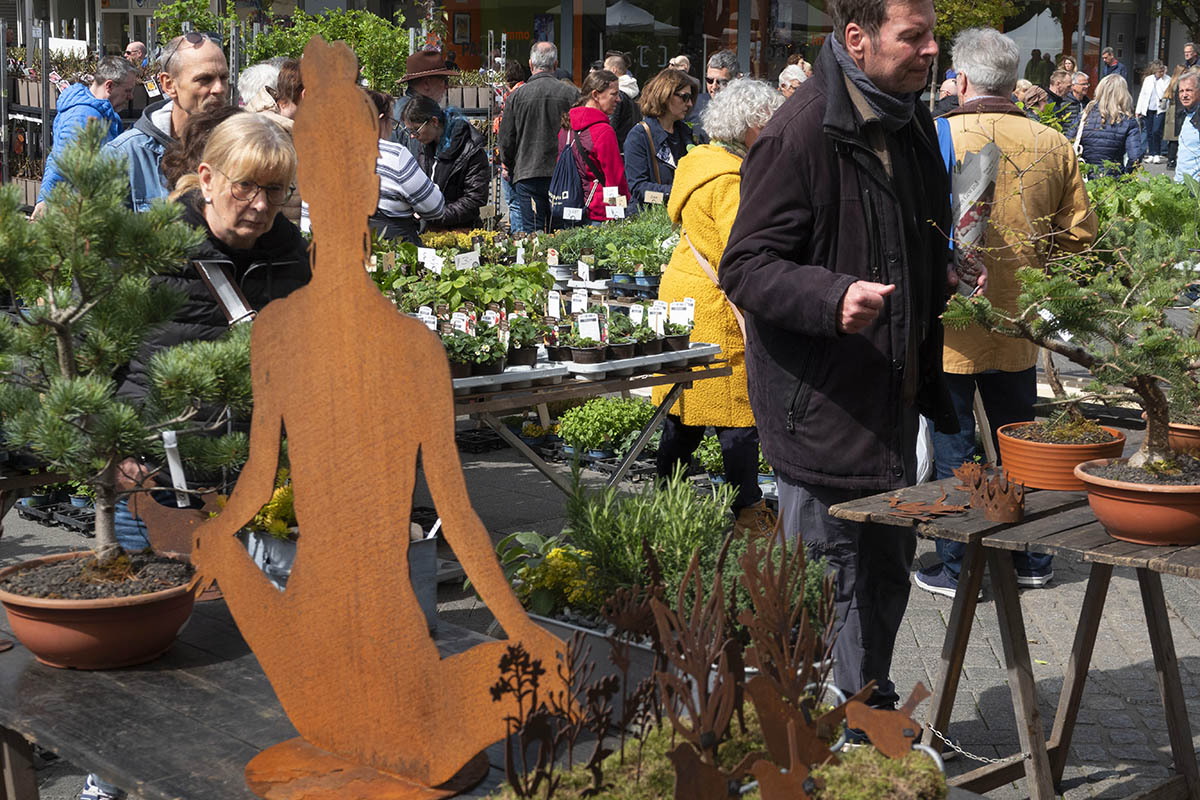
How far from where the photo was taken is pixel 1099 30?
28.5m

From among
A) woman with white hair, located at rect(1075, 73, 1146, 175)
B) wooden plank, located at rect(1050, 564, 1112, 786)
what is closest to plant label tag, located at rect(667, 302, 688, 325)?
wooden plank, located at rect(1050, 564, 1112, 786)

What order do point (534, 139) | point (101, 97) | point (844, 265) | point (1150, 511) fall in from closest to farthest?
point (1150, 511)
point (844, 265)
point (101, 97)
point (534, 139)

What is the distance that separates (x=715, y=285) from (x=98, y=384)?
345 cm

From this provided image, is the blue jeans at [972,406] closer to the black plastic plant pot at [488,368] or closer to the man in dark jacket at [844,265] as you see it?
the black plastic plant pot at [488,368]

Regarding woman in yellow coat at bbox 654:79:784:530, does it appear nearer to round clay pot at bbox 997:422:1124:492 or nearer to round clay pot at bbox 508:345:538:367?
round clay pot at bbox 508:345:538:367

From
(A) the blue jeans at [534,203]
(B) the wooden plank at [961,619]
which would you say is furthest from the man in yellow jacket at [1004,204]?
(A) the blue jeans at [534,203]

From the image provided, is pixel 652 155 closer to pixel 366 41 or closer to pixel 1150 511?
pixel 366 41

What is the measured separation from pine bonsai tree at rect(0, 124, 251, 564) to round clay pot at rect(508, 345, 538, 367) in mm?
2662

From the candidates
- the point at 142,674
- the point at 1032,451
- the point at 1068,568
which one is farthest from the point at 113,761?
the point at 1068,568

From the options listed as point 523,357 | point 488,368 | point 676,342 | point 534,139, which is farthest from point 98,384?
point 534,139

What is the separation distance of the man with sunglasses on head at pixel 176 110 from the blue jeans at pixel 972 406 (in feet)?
9.40

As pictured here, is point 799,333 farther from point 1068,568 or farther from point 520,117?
point 520,117

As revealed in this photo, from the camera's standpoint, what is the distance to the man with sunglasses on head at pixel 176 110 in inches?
186

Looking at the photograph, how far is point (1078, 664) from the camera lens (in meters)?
3.35
